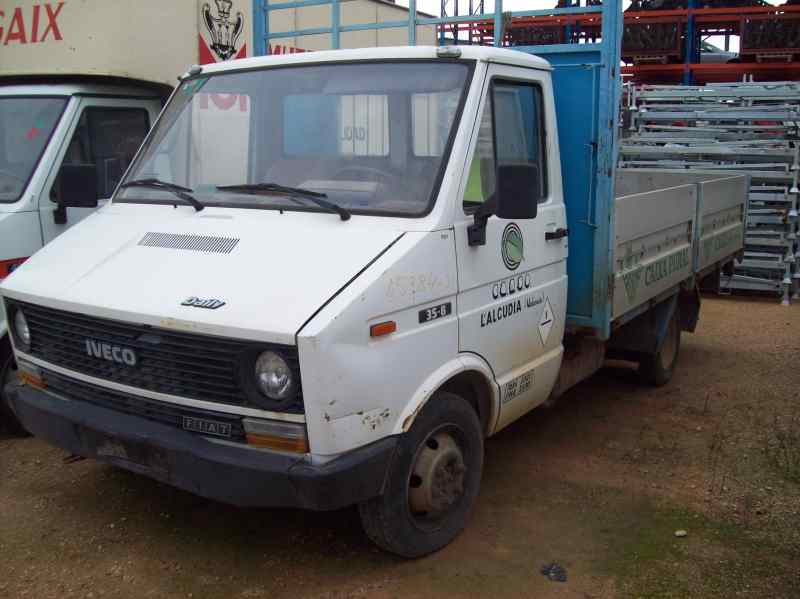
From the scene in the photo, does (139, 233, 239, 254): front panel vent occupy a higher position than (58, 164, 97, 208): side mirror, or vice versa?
(58, 164, 97, 208): side mirror

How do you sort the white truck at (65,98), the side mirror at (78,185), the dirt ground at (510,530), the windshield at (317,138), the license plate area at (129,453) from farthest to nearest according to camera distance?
the white truck at (65,98) < the side mirror at (78,185) < the windshield at (317,138) < the dirt ground at (510,530) < the license plate area at (129,453)

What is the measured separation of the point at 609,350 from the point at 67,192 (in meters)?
3.96

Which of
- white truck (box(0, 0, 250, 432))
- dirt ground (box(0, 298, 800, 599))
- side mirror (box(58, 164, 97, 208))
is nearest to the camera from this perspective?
dirt ground (box(0, 298, 800, 599))

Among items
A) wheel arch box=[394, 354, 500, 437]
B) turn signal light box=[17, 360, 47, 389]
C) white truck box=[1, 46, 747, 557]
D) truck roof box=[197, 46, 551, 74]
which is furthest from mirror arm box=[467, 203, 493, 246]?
turn signal light box=[17, 360, 47, 389]

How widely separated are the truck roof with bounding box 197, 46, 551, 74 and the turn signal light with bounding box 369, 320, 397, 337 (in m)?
1.40

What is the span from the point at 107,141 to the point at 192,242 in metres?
2.34

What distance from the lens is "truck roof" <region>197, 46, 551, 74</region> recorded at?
401 centimetres

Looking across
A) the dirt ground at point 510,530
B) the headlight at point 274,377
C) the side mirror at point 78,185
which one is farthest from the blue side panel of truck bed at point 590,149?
the side mirror at point 78,185

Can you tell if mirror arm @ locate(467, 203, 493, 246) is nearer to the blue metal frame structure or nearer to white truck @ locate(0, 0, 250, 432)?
the blue metal frame structure

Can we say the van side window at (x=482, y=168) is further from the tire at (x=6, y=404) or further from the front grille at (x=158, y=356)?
the tire at (x=6, y=404)

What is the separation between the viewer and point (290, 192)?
3.88m

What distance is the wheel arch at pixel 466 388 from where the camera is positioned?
3494mm

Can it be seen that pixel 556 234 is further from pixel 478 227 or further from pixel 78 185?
pixel 78 185

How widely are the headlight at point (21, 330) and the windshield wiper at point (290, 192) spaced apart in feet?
3.67
